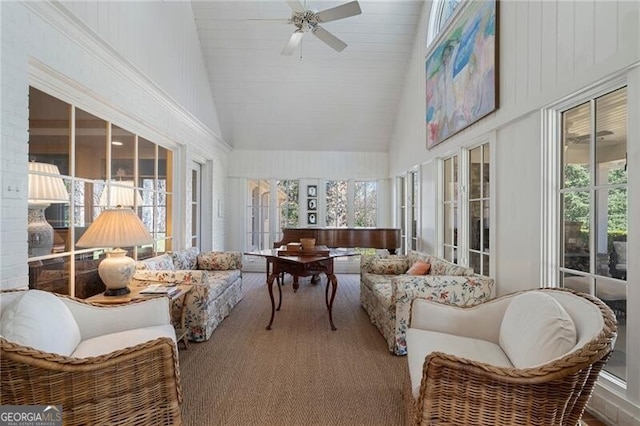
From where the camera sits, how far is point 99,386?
148 cm

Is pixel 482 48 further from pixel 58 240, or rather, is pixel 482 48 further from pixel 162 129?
pixel 58 240

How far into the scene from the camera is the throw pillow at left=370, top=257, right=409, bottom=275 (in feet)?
14.6

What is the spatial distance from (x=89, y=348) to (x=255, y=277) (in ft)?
16.0

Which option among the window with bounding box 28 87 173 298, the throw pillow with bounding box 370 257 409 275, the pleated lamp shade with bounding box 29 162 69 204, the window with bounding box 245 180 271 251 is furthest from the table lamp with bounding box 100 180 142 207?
the window with bounding box 245 180 271 251

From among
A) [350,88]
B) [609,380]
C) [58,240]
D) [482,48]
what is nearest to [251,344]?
Result: [58,240]

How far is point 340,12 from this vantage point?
3.62m

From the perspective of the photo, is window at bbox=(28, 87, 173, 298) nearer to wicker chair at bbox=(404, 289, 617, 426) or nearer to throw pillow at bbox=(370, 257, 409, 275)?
wicker chair at bbox=(404, 289, 617, 426)

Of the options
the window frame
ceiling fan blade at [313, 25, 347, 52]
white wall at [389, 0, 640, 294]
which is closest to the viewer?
white wall at [389, 0, 640, 294]

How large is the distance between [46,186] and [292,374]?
2320mm

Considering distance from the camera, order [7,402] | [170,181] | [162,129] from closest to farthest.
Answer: [7,402] < [162,129] < [170,181]

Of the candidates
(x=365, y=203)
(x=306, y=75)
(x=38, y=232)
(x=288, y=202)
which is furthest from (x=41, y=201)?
(x=365, y=203)

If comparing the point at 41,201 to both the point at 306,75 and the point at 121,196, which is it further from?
the point at 306,75

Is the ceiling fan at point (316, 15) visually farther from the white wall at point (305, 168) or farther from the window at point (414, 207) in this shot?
the white wall at point (305, 168)

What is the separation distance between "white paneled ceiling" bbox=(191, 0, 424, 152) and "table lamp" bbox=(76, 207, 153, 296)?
11.4 ft
